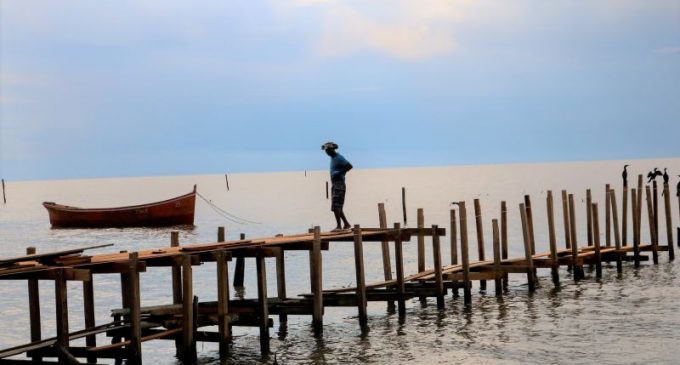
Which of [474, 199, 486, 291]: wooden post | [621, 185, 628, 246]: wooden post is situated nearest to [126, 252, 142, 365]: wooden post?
[474, 199, 486, 291]: wooden post

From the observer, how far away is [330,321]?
2011cm

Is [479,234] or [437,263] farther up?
[479,234]

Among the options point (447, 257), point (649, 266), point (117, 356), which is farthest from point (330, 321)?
point (447, 257)

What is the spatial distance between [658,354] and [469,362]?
10.8ft

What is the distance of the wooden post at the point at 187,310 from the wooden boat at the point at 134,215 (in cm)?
4209

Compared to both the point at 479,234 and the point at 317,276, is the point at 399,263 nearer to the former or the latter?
the point at 317,276

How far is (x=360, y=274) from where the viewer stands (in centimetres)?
Result: 1745

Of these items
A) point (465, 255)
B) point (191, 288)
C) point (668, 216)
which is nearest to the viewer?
point (191, 288)

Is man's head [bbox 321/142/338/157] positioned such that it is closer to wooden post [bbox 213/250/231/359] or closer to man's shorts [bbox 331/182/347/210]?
man's shorts [bbox 331/182/347/210]

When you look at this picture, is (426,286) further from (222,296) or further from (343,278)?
(343,278)

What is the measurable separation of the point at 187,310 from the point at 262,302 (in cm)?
199

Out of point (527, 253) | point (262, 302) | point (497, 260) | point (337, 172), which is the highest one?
point (337, 172)

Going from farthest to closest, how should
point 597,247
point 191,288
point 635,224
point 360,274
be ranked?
point 635,224 < point 597,247 < point 360,274 < point 191,288

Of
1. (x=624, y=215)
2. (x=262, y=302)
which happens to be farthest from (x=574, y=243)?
(x=262, y=302)
